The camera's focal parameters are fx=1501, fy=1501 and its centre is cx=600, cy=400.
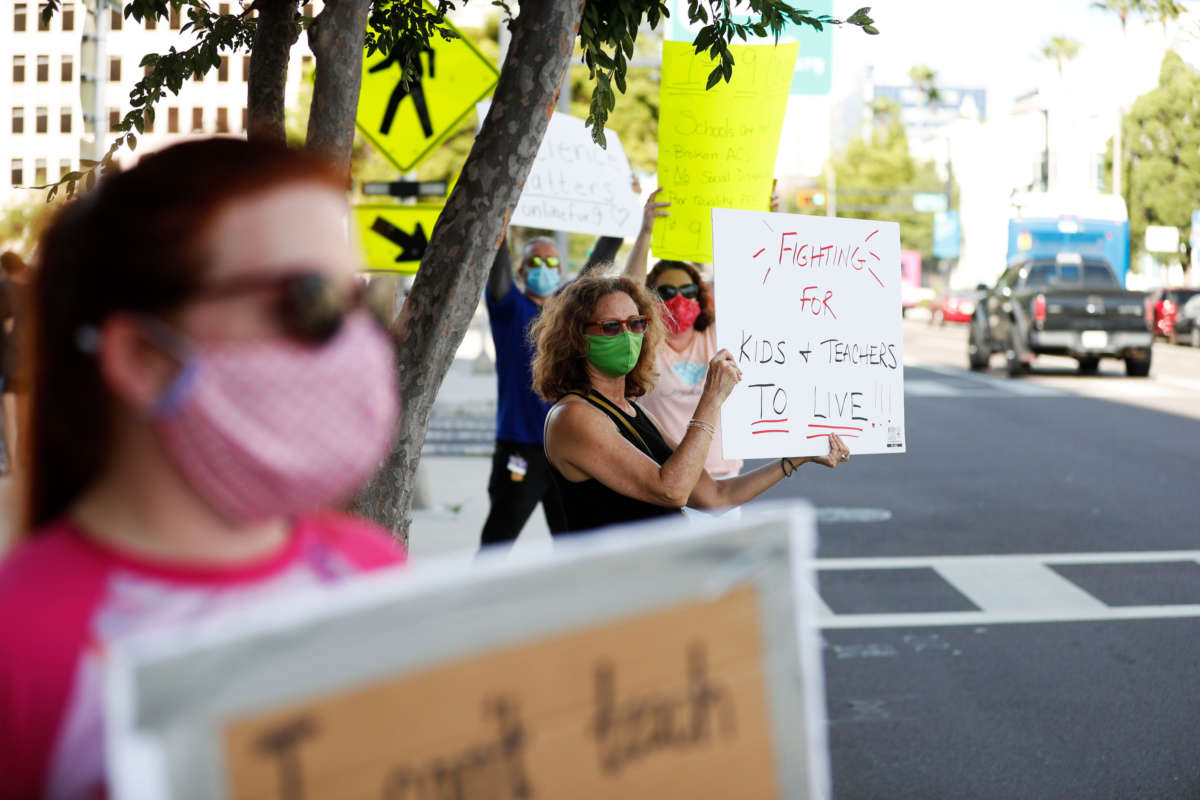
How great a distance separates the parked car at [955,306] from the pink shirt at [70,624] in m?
57.2

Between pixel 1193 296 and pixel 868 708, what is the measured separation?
37226 millimetres

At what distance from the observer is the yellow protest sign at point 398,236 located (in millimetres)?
7191

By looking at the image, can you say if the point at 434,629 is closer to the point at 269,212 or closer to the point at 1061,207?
the point at 269,212

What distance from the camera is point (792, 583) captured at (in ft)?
5.08

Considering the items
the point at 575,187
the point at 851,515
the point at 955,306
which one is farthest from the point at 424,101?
the point at 955,306

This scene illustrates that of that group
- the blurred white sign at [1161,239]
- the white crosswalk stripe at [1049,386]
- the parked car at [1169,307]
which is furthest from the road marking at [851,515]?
the blurred white sign at [1161,239]

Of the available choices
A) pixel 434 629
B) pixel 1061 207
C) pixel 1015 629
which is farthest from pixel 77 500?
pixel 1061 207

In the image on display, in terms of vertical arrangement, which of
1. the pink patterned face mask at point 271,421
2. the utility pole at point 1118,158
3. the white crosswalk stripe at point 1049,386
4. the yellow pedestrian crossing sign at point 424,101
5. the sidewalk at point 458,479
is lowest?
the sidewalk at point 458,479

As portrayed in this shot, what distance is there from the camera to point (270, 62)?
13.0 feet

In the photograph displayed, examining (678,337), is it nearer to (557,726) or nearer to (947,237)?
(557,726)

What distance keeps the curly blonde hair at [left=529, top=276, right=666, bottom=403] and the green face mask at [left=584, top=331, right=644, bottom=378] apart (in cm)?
4

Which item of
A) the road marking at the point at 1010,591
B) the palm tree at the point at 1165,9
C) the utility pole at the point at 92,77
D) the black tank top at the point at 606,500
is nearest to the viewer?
the black tank top at the point at 606,500

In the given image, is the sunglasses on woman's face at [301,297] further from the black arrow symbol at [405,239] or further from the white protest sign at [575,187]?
the black arrow symbol at [405,239]

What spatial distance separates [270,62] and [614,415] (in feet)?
4.32
